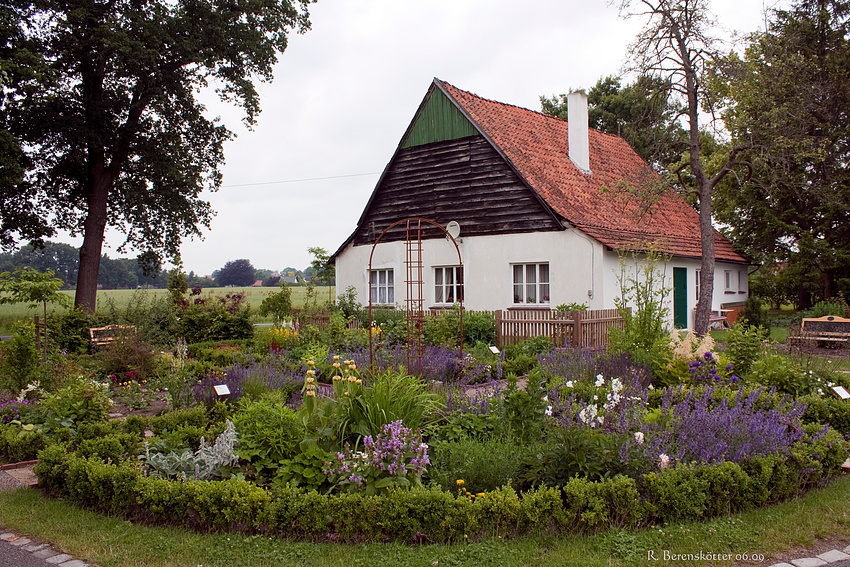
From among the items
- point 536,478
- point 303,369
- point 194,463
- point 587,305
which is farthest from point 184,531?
point 587,305

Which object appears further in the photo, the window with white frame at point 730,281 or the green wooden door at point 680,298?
the window with white frame at point 730,281

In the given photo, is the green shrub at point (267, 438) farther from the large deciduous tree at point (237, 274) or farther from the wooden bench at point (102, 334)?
the large deciduous tree at point (237, 274)

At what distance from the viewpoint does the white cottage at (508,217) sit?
1683 centimetres

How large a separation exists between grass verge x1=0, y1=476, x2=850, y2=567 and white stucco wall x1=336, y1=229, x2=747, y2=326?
11.7 metres

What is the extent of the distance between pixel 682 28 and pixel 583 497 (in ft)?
47.1

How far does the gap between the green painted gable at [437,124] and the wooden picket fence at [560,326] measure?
616 cm

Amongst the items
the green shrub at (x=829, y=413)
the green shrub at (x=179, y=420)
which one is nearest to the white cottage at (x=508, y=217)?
the green shrub at (x=829, y=413)

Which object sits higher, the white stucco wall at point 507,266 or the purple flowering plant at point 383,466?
the white stucco wall at point 507,266

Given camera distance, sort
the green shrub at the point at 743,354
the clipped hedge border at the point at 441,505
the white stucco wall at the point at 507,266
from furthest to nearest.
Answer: the white stucco wall at the point at 507,266
the green shrub at the point at 743,354
the clipped hedge border at the point at 441,505

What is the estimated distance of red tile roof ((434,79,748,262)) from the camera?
17.2 metres

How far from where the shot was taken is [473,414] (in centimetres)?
609

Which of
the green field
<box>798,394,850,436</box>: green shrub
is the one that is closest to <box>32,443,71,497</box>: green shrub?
<box>798,394,850,436</box>: green shrub

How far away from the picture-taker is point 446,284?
19.0 m

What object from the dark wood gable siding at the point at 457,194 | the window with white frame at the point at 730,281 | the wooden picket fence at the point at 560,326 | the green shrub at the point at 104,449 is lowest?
the green shrub at the point at 104,449
